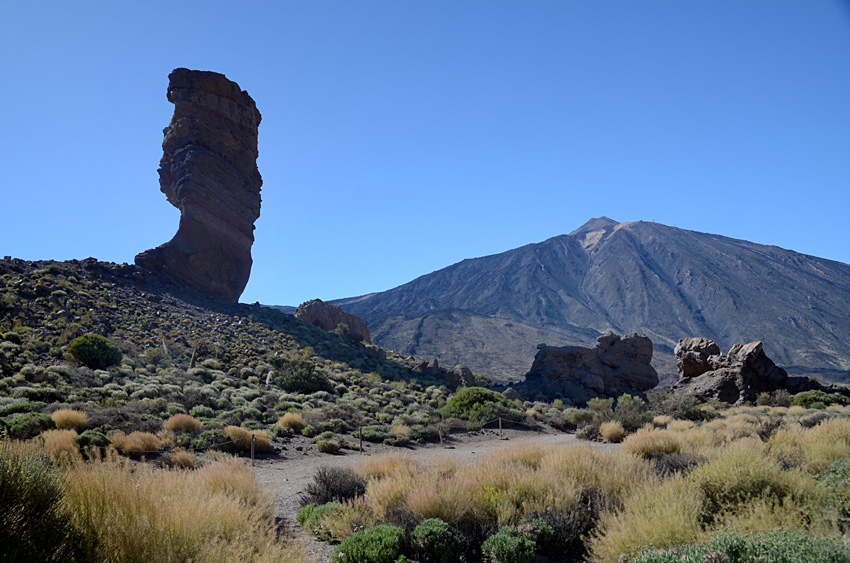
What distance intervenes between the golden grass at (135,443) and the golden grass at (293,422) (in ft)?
17.3

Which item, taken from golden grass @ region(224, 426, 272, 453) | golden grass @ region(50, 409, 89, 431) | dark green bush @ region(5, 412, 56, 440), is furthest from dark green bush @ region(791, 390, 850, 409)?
dark green bush @ region(5, 412, 56, 440)

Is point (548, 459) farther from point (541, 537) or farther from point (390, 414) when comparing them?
point (390, 414)

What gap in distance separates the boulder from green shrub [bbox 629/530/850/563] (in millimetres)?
31000

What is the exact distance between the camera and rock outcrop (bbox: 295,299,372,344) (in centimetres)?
4803

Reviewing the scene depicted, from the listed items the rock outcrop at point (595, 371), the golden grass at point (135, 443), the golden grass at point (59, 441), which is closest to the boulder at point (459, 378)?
the rock outcrop at point (595, 371)

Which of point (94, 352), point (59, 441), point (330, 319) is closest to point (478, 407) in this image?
point (59, 441)

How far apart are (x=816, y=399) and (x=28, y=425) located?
33853 mm

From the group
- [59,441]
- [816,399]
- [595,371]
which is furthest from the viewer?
[595,371]

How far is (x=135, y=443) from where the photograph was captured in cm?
1181

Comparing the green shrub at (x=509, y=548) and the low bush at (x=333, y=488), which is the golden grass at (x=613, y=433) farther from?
the green shrub at (x=509, y=548)

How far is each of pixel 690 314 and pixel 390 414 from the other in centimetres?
13950

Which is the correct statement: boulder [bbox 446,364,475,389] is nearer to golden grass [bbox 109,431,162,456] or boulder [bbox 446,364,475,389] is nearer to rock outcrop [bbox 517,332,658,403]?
rock outcrop [bbox 517,332,658,403]

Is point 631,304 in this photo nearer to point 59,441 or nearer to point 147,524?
point 59,441

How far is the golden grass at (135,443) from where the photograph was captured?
1165 cm
